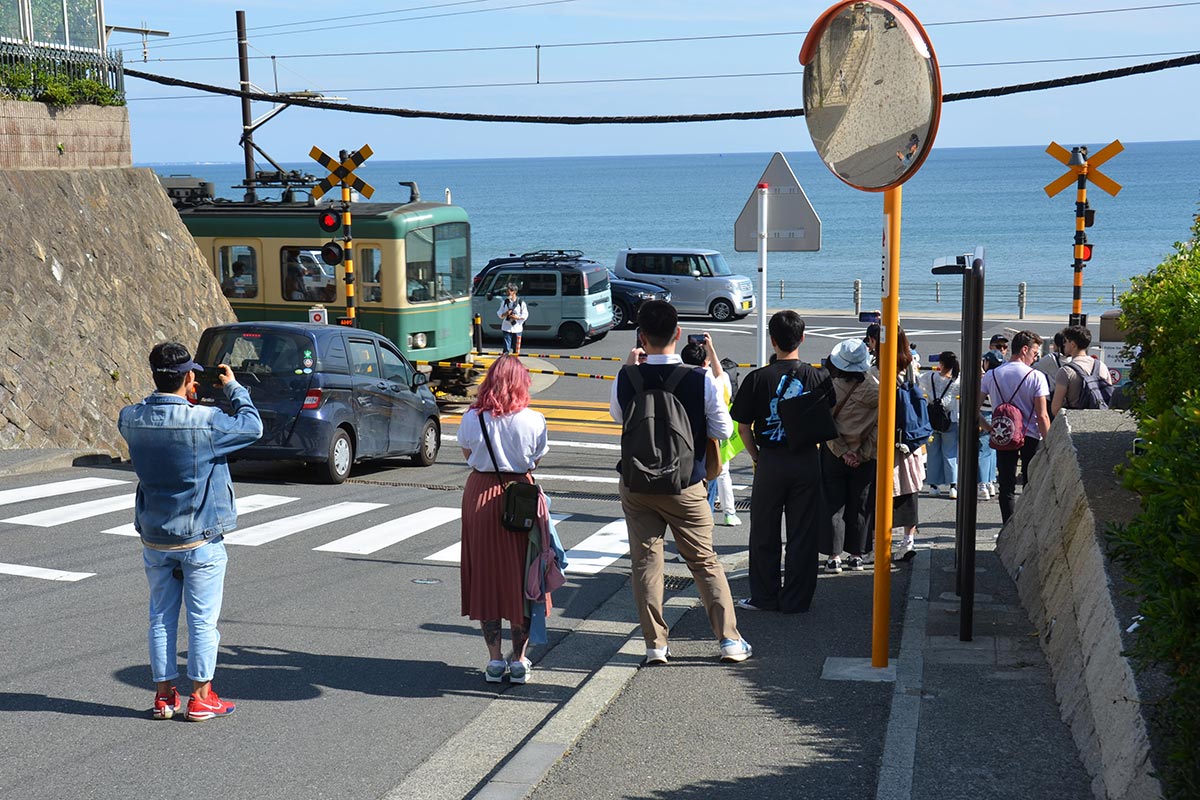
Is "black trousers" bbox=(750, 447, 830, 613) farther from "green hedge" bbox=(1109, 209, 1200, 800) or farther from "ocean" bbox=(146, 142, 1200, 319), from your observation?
"ocean" bbox=(146, 142, 1200, 319)

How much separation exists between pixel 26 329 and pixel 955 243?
89421 mm

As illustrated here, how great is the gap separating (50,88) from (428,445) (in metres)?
7.79

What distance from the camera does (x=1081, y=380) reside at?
34.3ft

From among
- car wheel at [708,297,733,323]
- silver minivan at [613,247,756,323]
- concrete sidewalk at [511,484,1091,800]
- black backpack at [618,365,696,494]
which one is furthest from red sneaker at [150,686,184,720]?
car wheel at [708,297,733,323]

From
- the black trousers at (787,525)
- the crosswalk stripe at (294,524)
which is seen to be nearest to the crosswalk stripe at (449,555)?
the crosswalk stripe at (294,524)

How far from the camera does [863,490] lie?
29.1 ft

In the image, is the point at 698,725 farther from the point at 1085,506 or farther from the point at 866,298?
the point at 866,298

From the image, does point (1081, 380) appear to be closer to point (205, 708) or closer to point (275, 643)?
point (275, 643)

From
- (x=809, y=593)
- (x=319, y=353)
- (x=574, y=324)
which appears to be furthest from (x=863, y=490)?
(x=574, y=324)

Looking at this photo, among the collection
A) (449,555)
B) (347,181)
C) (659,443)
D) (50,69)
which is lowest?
(449,555)

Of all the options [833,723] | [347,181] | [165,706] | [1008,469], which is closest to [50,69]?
[347,181]

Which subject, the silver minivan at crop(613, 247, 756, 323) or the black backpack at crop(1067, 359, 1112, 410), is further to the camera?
the silver minivan at crop(613, 247, 756, 323)

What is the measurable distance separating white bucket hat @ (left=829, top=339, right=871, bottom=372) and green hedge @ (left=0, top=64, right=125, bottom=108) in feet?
44.8

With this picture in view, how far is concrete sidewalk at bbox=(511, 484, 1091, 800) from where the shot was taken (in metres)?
4.98
